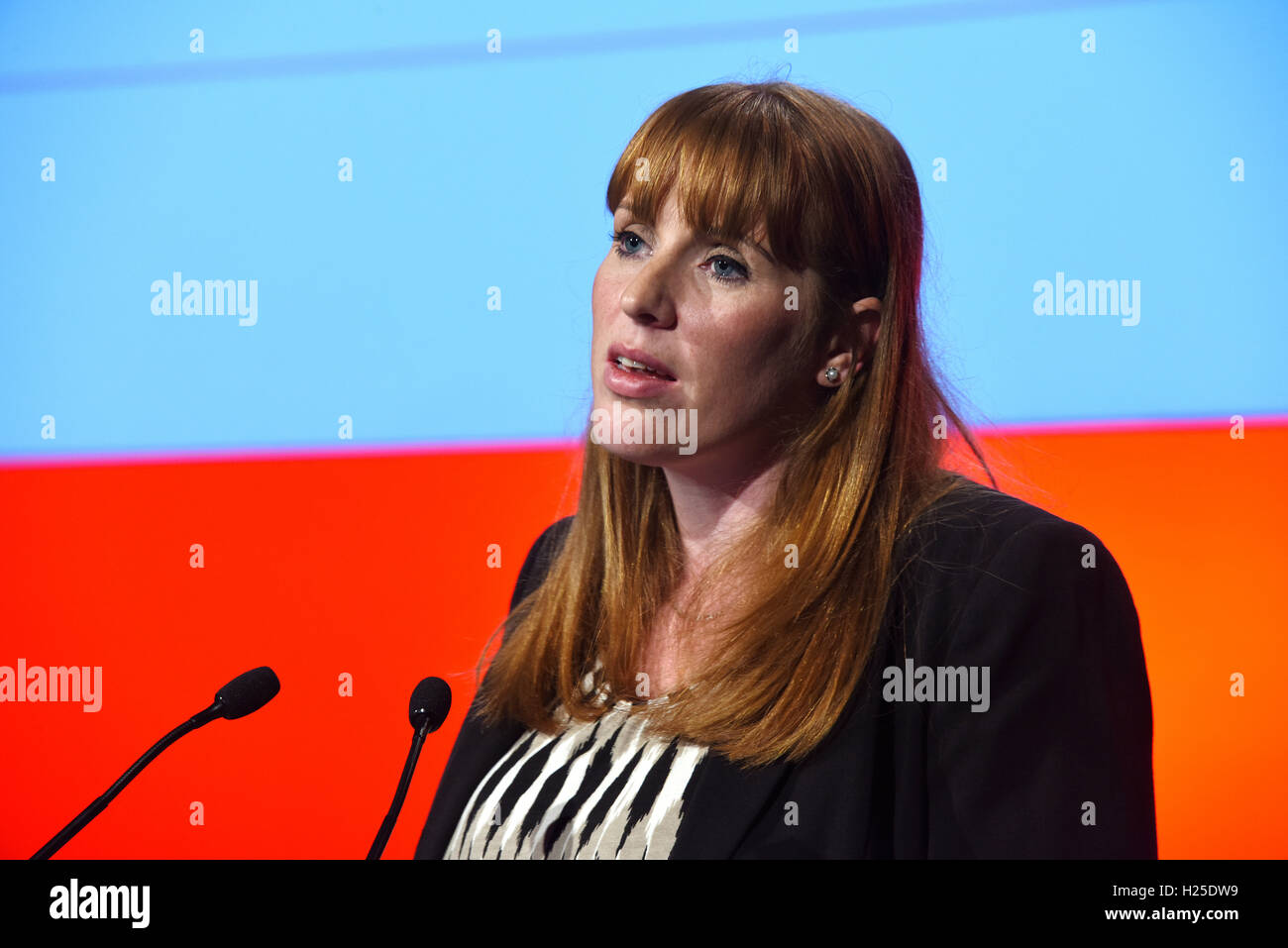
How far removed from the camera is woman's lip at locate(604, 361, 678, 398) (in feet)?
4.67

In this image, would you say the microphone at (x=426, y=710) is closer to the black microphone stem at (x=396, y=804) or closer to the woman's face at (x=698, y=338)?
the black microphone stem at (x=396, y=804)

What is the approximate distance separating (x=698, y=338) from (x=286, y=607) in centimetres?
148

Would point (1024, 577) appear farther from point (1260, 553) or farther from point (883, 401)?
point (1260, 553)

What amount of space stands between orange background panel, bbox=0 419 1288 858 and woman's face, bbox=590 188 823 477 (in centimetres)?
93

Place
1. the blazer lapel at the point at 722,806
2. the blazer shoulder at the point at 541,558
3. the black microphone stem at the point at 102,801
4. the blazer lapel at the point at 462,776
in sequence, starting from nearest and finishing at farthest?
the black microphone stem at the point at 102,801
the blazer lapel at the point at 722,806
the blazer lapel at the point at 462,776
the blazer shoulder at the point at 541,558

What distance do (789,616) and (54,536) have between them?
6.62ft

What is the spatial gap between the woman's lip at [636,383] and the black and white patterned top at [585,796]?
15.1 inches

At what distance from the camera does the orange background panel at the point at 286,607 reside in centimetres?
222

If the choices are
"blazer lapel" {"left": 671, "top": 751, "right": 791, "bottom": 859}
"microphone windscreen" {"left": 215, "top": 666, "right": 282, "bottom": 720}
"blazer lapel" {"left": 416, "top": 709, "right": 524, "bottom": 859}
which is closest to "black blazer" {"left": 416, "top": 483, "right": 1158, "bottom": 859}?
"blazer lapel" {"left": 671, "top": 751, "right": 791, "bottom": 859}

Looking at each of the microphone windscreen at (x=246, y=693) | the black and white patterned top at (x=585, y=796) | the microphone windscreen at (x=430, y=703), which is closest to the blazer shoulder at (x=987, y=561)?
the black and white patterned top at (x=585, y=796)

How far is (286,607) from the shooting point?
254 centimetres

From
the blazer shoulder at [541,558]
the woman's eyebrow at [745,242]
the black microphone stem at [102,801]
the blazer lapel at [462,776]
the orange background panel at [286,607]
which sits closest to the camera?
the black microphone stem at [102,801]

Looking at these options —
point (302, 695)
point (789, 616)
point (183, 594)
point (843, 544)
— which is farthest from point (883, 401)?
point (183, 594)

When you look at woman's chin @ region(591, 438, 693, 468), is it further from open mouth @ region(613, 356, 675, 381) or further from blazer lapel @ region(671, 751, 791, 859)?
blazer lapel @ region(671, 751, 791, 859)
